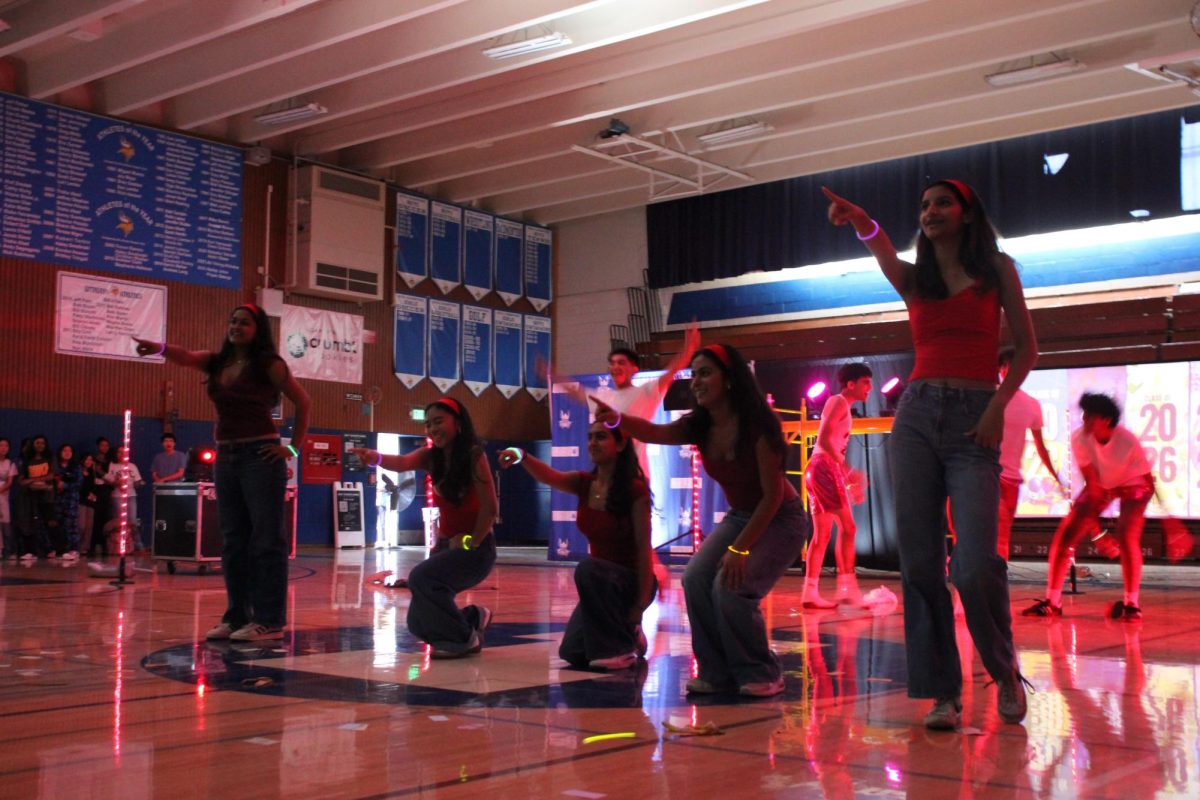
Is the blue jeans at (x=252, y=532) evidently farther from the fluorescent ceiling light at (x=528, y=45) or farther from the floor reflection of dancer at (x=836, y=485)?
the fluorescent ceiling light at (x=528, y=45)

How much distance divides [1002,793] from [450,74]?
1302 centimetres

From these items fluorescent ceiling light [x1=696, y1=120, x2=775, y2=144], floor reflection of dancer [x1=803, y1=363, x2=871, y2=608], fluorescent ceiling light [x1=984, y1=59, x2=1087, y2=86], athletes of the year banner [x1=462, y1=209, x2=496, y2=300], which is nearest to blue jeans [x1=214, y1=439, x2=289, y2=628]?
floor reflection of dancer [x1=803, y1=363, x2=871, y2=608]

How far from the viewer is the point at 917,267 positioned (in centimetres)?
358

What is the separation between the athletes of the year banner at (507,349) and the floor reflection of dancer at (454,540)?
1526 cm

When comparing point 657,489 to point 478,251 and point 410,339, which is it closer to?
point 410,339

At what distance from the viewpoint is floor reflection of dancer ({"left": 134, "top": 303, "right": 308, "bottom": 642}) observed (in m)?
5.41

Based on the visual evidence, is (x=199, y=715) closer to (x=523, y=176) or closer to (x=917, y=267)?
(x=917, y=267)

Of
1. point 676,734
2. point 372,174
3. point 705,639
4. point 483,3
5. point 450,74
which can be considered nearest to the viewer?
point 676,734

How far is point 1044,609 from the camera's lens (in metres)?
7.45

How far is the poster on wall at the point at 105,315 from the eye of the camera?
15.1 metres

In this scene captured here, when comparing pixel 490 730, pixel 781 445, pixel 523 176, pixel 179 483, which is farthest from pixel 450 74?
pixel 490 730

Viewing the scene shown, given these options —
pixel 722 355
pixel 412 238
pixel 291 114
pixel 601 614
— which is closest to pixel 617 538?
pixel 601 614

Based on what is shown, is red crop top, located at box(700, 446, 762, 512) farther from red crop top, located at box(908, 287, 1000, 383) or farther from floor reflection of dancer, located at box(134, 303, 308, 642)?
floor reflection of dancer, located at box(134, 303, 308, 642)

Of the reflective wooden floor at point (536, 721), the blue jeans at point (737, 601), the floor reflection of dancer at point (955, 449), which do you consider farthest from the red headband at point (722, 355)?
the reflective wooden floor at point (536, 721)
